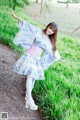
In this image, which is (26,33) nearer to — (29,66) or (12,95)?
(29,66)

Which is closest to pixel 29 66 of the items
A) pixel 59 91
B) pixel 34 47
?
pixel 34 47

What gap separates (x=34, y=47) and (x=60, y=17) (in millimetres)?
8309

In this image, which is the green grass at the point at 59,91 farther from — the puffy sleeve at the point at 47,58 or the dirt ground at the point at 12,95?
the puffy sleeve at the point at 47,58

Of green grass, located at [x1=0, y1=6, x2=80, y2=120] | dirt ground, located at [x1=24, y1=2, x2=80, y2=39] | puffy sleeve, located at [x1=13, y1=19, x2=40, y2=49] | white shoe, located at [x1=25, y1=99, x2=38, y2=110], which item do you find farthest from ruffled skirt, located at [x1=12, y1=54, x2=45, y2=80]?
dirt ground, located at [x1=24, y1=2, x2=80, y2=39]

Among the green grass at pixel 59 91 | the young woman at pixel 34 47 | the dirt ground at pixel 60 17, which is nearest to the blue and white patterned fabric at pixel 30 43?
the young woman at pixel 34 47

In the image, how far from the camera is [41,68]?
3682mm

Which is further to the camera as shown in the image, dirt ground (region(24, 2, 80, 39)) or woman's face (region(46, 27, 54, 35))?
dirt ground (region(24, 2, 80, 39))

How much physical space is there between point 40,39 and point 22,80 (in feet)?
3.60

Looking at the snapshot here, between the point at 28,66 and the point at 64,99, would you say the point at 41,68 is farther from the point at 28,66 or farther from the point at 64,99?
the point at 64,99

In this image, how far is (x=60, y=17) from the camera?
11711 mm

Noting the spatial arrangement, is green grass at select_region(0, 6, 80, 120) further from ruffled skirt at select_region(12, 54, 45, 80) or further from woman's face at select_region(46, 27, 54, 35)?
woman's face at select_region(46, 27, 54, 35)

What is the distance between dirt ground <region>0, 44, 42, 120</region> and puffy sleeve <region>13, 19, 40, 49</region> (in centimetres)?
78

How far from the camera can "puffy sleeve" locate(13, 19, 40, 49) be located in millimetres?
3545

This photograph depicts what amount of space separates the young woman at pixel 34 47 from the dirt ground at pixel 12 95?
5.1 inches
